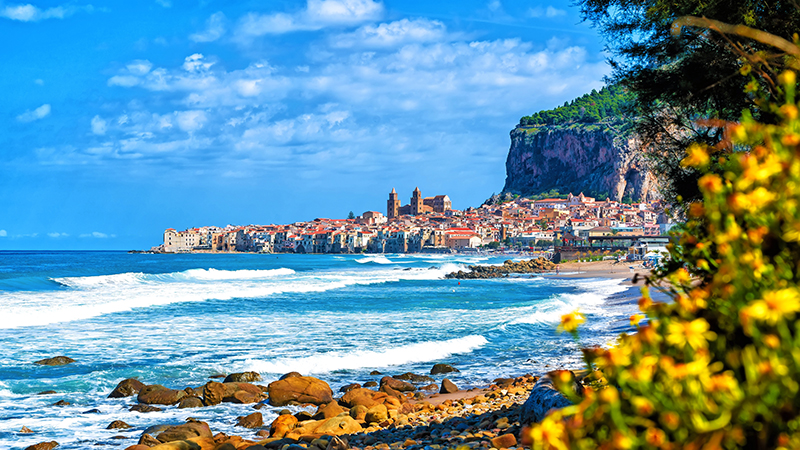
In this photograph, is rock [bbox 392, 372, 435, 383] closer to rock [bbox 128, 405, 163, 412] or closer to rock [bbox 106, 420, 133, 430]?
rock [bbox 128, 405, 163, 412]

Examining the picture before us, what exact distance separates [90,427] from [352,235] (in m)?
154

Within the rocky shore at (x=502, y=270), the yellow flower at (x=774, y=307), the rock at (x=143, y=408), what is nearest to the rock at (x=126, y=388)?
the rock at (x=143, y=408)

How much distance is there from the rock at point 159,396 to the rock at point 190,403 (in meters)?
0.20

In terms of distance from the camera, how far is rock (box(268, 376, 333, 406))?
11.0 meters

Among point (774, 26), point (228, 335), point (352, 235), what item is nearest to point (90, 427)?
point (228, 335)

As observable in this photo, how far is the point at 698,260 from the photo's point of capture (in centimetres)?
243

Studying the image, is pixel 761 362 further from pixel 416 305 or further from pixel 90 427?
pixel 416 305

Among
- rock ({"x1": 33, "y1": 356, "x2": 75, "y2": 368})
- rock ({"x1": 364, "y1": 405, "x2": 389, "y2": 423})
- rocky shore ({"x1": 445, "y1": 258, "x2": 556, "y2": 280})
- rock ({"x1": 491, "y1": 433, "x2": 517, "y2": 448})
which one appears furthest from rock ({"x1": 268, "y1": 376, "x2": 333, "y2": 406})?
rocky shore ({"x1": 445, "y1": 258, "x2": 556, "y2": 280})

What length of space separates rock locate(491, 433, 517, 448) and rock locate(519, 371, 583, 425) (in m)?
0.34

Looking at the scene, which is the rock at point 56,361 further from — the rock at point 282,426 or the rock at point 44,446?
the rock at point 282,426

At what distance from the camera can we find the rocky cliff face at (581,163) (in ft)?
559

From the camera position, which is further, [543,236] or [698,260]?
[543,236]

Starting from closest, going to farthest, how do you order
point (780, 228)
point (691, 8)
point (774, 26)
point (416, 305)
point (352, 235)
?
point (780, 228)
point (774, 26)
point (691, 8)
point (416, 305)
point (352, 235)

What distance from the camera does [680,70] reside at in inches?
Answer: 350
